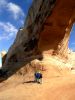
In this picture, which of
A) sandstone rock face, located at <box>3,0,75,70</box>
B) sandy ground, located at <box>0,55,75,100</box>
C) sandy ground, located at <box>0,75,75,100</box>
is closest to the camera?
sandy ground, located at <box>0,75,75,100</box>

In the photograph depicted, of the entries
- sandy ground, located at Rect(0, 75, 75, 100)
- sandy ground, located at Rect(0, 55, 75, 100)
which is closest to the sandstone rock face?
sandy ground, located at Rect(0, 55, 75, 100)

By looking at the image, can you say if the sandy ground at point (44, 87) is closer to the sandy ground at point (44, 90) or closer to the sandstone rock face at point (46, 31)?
the sandy ground at point (44, 90)

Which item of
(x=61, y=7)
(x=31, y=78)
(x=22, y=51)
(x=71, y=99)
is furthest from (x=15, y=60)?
(x=71, y=99)

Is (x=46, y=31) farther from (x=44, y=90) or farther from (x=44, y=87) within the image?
(x=44, y=90)

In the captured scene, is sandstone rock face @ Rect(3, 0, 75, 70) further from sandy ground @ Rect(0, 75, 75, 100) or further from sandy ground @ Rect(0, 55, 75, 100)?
sandy ground @ Rect(0, 75, 75, 100)

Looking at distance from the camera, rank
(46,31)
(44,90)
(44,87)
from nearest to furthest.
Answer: (44,90) < (44,87) < (46,31)

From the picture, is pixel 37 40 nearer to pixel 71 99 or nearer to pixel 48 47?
pixel 48 47

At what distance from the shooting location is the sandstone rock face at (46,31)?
74.3 feet

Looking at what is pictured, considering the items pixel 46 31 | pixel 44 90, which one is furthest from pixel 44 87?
pixel 46 31

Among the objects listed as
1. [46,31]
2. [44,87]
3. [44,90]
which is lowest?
[44,90]

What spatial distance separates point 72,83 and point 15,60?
28.1 ft

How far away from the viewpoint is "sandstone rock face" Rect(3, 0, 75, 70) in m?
22.7

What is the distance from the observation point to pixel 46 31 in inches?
951

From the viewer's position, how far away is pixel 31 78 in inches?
890
